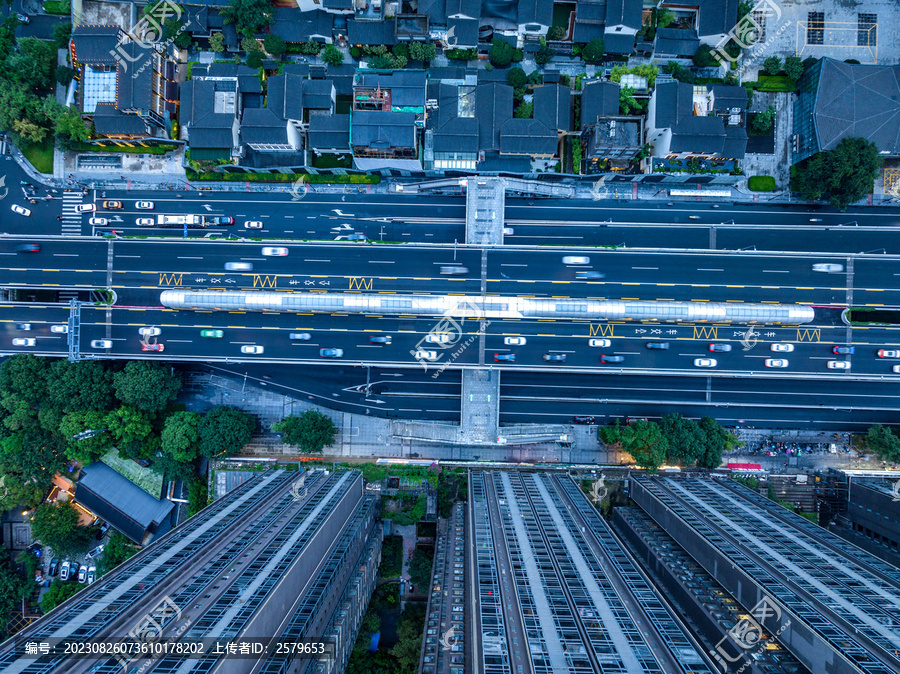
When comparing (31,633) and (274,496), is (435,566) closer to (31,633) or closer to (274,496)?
(274,496)

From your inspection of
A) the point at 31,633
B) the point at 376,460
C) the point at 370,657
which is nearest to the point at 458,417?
the point at 376,460

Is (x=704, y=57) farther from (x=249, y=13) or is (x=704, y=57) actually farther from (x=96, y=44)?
(x=96, y=44)

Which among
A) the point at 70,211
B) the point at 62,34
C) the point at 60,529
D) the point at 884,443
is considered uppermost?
the point at 62,34

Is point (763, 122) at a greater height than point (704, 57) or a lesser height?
lesser

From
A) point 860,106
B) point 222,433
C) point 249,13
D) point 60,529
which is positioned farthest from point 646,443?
point 249,13

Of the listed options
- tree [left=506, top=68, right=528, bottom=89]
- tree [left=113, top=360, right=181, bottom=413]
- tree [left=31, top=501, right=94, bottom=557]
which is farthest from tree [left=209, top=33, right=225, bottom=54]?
tree [left=31, top=501, right=94, bottom=557]

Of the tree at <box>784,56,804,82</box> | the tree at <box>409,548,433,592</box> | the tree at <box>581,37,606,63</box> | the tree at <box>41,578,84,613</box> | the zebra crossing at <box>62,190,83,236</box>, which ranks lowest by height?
the tree at <box>41,578,84,613</box>

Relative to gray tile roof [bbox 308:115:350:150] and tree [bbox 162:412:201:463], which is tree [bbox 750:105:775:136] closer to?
gray tile roof [bbox 308:115:350:150]
